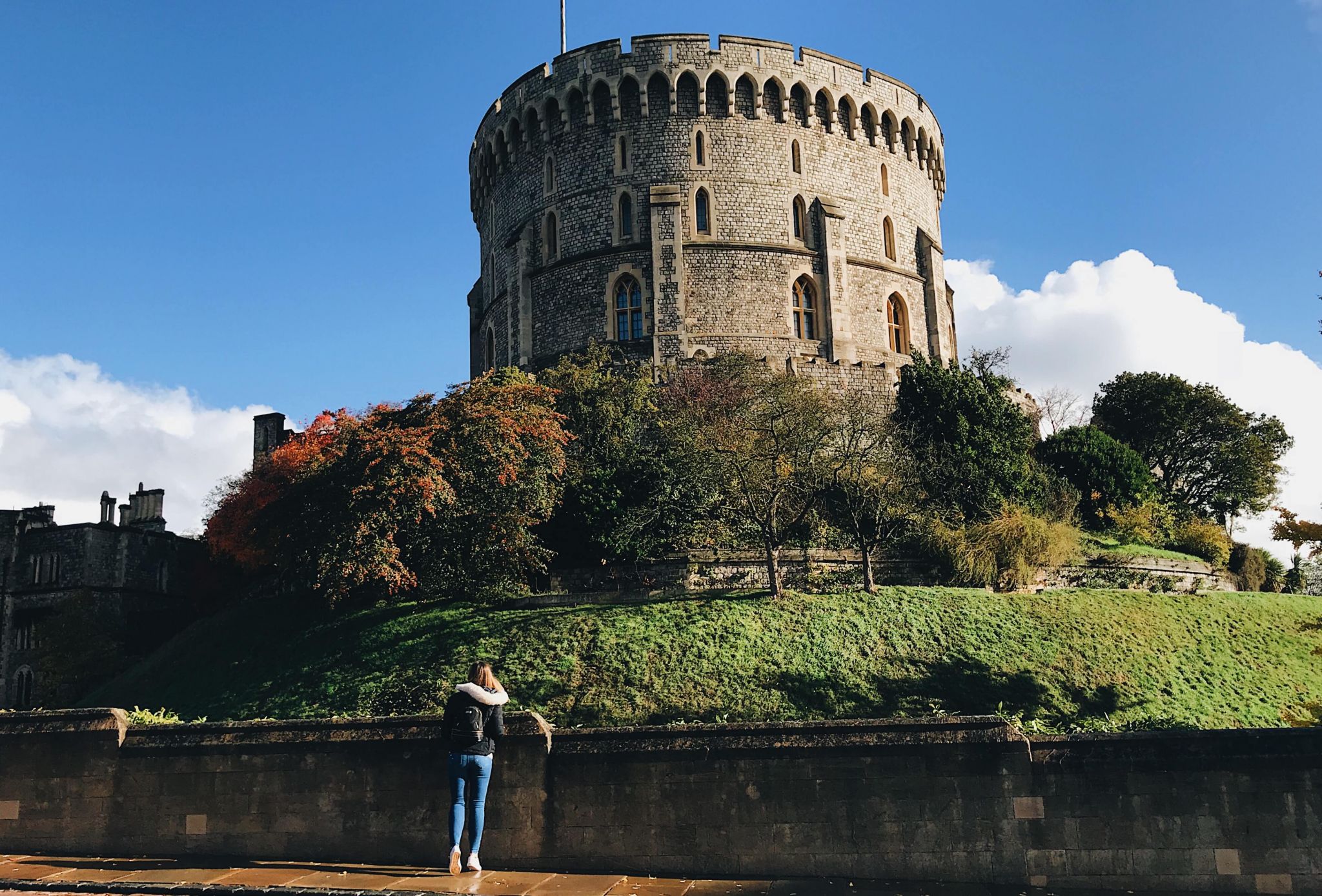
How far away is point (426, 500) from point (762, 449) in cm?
892

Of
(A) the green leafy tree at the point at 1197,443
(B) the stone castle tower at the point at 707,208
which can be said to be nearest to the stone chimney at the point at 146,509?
(B) the stone castle tower at the point at 707,208

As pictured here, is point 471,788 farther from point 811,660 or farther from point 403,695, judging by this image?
point 811,660

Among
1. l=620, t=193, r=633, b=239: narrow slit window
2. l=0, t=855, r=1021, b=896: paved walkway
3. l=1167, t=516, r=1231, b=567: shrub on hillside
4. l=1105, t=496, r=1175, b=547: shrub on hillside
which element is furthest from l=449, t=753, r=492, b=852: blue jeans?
l=620, t=193, r=633, b=239: narrow slit window

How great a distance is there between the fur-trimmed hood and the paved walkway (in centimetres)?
160

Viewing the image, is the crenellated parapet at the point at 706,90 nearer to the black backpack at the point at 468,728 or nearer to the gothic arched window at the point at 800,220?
the gothic arched window at the point at 800,220

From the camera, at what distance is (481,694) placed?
33.0 ft

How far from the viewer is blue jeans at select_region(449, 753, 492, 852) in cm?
999

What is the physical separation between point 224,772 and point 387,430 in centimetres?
1584

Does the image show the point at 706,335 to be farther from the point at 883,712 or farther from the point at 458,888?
the point at 458,888

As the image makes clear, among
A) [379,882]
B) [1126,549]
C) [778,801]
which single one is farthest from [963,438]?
[379,882]

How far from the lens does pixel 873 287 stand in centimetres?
4434

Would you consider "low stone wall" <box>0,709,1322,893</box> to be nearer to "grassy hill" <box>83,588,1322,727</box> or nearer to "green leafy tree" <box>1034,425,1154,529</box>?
"grassy hill" <box>83,588,1322,727</box>

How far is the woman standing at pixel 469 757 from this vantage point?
1000cm

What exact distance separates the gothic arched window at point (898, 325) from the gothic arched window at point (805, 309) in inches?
162
